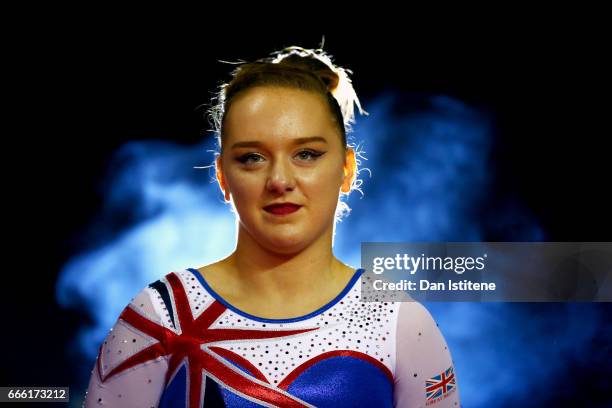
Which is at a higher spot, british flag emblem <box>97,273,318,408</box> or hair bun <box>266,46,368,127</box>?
hair bun <box>266,46,368,127</box>

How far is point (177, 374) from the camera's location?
2.19 metres

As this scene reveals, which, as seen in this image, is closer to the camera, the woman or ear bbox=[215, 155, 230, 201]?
the woman

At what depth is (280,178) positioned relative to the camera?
214cm

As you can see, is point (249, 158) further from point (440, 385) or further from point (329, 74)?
point (440, 385)

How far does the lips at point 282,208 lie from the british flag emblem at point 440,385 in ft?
1.93

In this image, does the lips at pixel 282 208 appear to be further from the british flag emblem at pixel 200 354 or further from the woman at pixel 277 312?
the british flag emblem at pixel 200 354

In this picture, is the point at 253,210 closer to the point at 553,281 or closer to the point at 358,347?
the point at 358,347

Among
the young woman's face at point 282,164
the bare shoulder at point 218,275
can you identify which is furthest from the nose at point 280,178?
the bare shoulder at point 218,275

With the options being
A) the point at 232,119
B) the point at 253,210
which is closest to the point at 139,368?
the point at 253,210

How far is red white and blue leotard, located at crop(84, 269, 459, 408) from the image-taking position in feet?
7.02

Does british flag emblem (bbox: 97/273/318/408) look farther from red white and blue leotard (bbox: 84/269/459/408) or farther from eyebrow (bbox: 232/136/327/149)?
eyebrow (bbox: 232/136/327/149)

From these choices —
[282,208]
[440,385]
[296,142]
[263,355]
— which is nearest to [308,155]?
[296,142]

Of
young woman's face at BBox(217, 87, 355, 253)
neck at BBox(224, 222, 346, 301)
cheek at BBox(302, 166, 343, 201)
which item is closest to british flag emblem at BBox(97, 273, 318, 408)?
neck at BBox(224, 222, 346, 301)

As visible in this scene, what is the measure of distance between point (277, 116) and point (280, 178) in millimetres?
166
